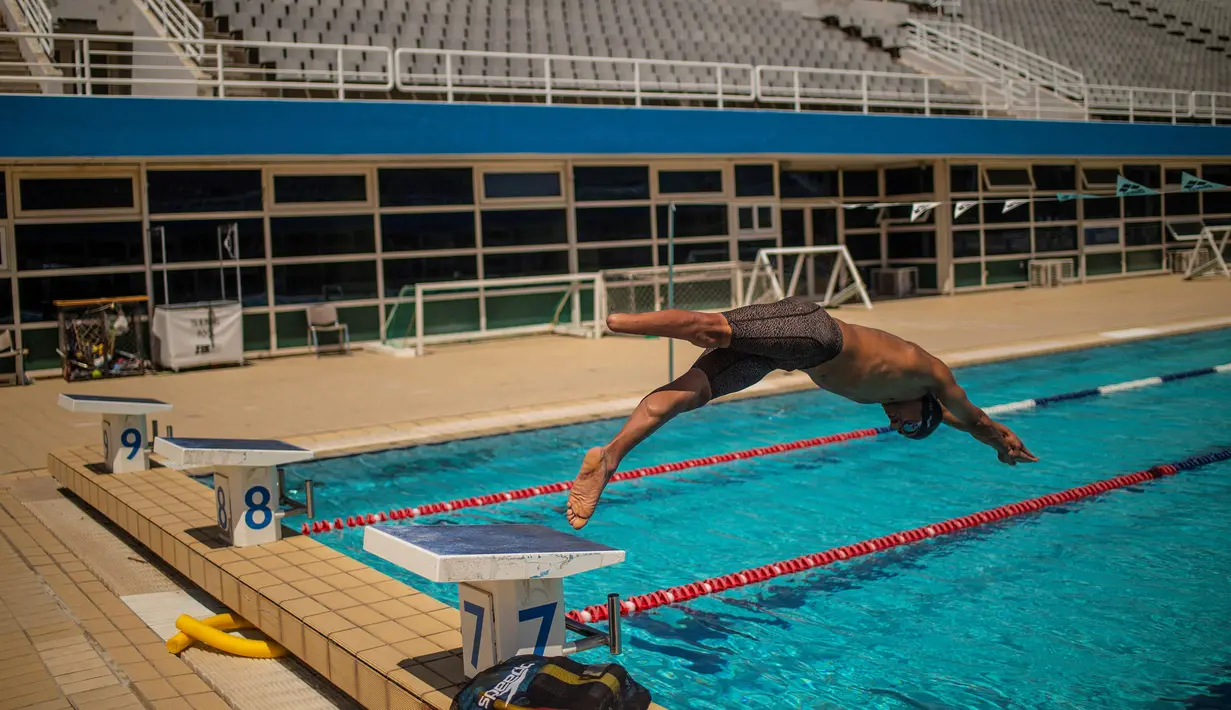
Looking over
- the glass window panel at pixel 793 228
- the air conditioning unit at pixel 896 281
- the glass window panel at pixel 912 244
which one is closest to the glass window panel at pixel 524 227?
the glass window panel at pixel 793 228

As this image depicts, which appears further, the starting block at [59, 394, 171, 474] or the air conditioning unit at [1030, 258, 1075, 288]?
the air conditioning unit at [1030, 258, 1075, 288]

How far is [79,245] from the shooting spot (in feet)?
43.3

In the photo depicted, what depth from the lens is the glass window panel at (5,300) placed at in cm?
1281

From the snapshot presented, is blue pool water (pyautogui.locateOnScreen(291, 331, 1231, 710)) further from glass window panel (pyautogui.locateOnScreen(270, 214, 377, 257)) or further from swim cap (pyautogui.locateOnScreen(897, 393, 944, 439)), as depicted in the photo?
glass window panel (pyautogui.locateOnScreen(270, 214, 377, 257))

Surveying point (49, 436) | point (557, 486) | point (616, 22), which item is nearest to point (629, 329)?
point (557, 486)

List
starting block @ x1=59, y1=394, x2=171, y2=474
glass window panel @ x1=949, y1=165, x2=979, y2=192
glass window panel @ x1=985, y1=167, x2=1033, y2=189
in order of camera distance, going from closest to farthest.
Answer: starting block @ x1=59, y1=394, x2=171, y2=474, glass window panel @ x1=949, y1=165, x2=979, y2=192, glass window panel @ x1=985, y1=167, x2=1033, y2=189

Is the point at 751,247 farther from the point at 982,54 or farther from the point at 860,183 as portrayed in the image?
the point at 982,54

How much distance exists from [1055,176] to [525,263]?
1175 cm

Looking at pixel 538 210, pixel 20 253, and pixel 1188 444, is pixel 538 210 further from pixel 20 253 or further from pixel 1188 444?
pixel 1188 444

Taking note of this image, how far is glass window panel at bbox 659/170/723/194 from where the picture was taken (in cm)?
1727

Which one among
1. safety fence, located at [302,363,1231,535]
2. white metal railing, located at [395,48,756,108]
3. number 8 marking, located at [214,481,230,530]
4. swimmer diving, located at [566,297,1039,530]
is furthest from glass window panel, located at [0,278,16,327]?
swimmer diving, located at [566,297,1039,530]

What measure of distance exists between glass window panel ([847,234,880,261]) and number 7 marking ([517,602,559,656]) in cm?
1843

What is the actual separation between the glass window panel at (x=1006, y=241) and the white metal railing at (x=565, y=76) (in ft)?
20.0

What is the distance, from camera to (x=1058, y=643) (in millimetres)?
4973
